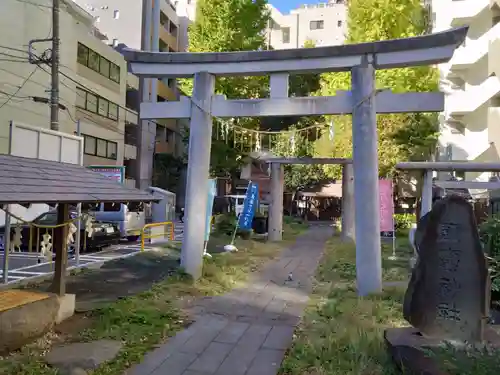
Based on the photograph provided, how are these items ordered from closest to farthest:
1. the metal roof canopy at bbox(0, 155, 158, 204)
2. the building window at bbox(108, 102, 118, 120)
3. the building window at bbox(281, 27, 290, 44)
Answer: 1. the metal roof canopy at bbox(0, 155, 158, 204)
2. the building window at bbox(108, 102, 118, 120)
3. the building window at bbox(281, 27, 290, 44)

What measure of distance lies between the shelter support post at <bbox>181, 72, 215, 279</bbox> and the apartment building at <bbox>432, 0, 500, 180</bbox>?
14.4 meters

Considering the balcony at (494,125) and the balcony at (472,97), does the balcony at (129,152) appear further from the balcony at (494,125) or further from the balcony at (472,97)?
the balcony at (494,125)

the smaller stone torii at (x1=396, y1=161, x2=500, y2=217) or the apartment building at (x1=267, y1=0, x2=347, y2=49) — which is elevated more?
the apartment building at (x1=267, y1=0, x2=347, y2=49)

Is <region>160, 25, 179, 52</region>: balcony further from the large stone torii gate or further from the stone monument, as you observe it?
the stone monument

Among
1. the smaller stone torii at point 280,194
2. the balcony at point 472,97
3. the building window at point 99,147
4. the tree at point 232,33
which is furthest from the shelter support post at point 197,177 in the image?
the building window at point 99,147

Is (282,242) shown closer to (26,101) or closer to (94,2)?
(26,101)

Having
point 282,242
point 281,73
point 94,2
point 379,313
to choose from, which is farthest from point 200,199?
point 94,2

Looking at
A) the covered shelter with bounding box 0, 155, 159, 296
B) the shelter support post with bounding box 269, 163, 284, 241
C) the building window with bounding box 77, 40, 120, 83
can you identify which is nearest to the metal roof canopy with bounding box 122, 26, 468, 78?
the covered shelter with bounding box 0, 155, 159, 296

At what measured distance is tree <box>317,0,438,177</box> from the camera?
24.0 metres

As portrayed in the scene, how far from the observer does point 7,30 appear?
68.2 ft

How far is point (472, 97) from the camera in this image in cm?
2327

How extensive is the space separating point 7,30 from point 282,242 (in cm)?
1511

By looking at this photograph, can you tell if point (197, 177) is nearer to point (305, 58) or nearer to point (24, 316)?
point (305, 58)

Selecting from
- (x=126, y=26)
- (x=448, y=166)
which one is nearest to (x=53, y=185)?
(x=448, y=166)
